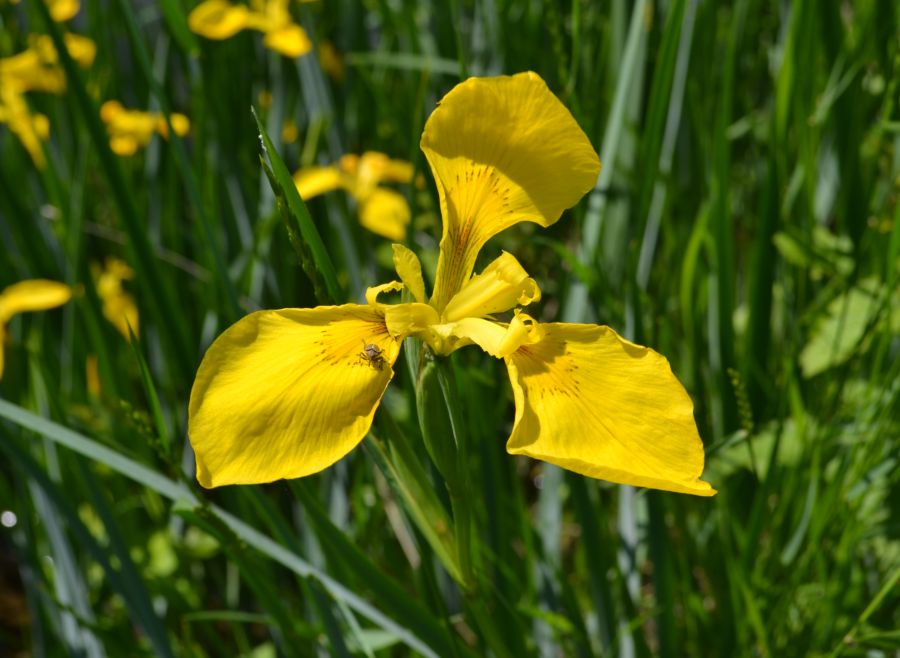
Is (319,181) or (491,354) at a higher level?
(491,354)

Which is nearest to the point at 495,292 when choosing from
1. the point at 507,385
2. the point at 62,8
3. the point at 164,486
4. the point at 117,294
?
the point at 164,486

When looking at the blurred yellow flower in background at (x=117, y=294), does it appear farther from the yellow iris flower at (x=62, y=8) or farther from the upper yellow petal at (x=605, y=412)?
the upper yellow petal at (x=605, y=412)

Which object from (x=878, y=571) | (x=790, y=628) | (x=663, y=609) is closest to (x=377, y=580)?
(x=663, y=609)

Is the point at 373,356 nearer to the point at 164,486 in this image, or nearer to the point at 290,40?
the point at 164,486

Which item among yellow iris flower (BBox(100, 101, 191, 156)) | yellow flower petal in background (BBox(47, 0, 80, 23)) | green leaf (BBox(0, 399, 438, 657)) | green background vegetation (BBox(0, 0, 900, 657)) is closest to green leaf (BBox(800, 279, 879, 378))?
green background vegetation (BBox(0, 0, 900, 657))

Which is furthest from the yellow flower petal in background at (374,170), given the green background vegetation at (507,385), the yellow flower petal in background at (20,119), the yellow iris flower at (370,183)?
the yellow flower petal in background at (20,119)

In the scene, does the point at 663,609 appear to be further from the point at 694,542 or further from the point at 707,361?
the point at 707,361
